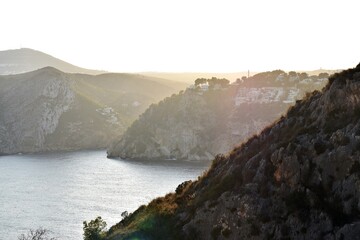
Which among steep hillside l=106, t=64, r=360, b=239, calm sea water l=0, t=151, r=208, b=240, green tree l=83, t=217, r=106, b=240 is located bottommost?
calm sea water l=0, t=151, r=208, b=240

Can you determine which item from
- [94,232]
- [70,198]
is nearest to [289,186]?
[94,232]

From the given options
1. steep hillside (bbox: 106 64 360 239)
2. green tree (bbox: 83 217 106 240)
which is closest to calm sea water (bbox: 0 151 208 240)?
green tree (bbox: 83 217 106 240)

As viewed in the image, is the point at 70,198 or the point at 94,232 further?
the point at 70,198

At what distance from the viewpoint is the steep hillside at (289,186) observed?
3828 centimetres

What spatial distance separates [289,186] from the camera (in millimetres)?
42688

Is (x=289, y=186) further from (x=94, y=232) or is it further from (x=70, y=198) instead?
(x=70, y=198)

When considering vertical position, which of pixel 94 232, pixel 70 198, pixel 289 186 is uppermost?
pixel 289 186

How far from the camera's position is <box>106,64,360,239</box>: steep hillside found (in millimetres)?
38281

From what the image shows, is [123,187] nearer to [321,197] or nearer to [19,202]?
[19,202]

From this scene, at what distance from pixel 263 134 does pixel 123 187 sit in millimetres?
122234

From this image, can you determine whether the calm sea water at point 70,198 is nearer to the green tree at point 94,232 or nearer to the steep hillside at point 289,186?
the green tree at point 94,232

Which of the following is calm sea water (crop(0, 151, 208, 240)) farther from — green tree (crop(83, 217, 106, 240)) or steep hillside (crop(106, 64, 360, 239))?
steep hillside (crop(106, 64, 360, 239))

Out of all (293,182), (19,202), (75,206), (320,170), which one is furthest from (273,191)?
(19,202)

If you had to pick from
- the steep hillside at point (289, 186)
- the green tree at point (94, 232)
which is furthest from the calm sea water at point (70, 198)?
the steep hillside at point (289, 186)
